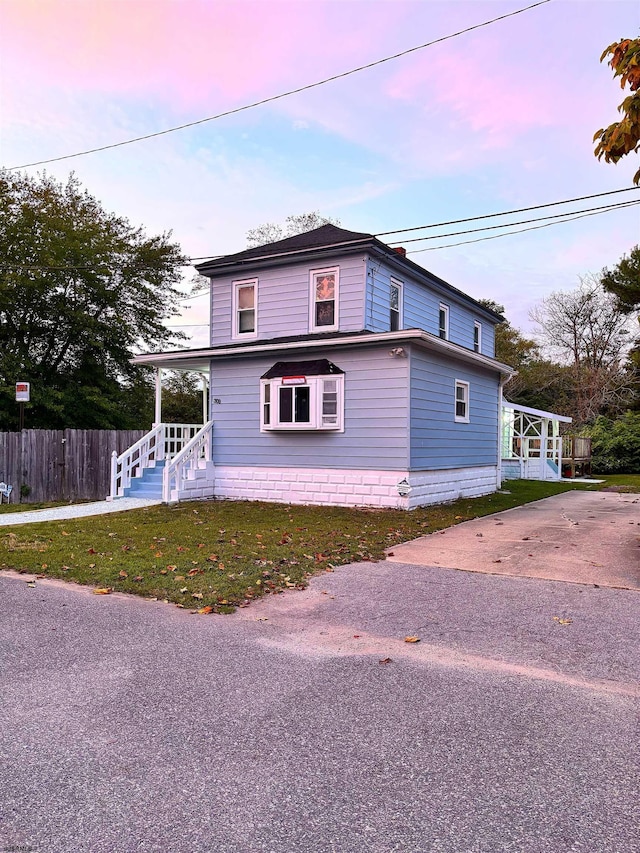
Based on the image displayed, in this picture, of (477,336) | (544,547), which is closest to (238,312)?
(477,336)

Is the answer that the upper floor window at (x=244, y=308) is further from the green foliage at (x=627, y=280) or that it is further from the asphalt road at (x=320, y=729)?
the green foliage at (x=627, y=280)

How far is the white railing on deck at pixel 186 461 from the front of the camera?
13922 millimetres

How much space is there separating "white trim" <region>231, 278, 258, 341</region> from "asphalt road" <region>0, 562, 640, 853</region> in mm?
10812

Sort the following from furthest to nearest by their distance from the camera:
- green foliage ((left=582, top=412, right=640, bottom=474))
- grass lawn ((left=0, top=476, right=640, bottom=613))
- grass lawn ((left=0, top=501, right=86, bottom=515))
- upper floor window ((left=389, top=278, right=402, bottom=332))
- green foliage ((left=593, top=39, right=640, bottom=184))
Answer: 1. green foliage ((left=582, top=412, right=640, bottom=474))
2. upper floor window ((left=389, top=278, right=402, bottom=332))
3. grass lawn ((left=0, top=501, right=86, bottom=515))
4. grass lawn ((left=0, top=476, right=640, bottom=613))
5. green foliage ((left=593, top=39, right=640, bottom=184))

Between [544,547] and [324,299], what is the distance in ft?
27.1

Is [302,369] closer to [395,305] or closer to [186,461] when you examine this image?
[395,305]

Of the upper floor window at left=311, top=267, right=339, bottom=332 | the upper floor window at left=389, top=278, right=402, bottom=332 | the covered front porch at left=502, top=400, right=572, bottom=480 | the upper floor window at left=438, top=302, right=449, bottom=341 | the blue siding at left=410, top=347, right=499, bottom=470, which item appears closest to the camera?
the blue siding at left=410, top=347, right=499, bottom=470

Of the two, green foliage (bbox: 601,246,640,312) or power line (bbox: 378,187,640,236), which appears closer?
power line (bbox: 378,187,640,236)

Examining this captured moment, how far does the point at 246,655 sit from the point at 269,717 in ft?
3.29

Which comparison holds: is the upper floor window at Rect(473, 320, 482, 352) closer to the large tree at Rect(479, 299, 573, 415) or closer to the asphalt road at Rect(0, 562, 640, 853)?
the asphalt road at Rect(0, 562, 640, 853)

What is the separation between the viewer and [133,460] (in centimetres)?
1599

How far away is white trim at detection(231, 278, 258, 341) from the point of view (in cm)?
1547

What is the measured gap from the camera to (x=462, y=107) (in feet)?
44.5

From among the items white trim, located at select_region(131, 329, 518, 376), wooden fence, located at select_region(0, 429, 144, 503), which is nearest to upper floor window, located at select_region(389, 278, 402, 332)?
white trim, located at select_region(131, 329, 518, 376)
